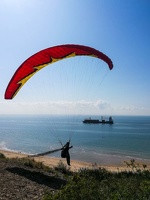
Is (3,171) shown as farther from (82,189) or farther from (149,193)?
(149,193)

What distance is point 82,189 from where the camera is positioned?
5250mm

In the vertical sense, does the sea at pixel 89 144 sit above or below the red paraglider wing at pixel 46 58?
below

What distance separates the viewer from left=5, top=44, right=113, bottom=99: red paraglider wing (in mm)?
12062

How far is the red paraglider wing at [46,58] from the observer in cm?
1206

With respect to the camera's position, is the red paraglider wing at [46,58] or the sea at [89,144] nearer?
the red paraglider wing at [46,58]

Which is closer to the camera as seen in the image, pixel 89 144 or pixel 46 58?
pixel 46 58

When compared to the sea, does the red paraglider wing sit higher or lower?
higher

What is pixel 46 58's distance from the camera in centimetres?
1244

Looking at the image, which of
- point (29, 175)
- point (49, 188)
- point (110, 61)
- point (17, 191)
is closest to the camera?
point (17, 191)

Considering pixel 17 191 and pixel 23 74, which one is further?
pixel 23 74

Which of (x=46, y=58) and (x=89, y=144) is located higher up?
(x=46, y=58)

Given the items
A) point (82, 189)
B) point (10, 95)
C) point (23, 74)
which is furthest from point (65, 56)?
point (82, 189)

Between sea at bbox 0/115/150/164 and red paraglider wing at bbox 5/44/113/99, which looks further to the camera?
sea at bbox 0/115/150/164

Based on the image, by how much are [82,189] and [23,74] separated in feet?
28.9
